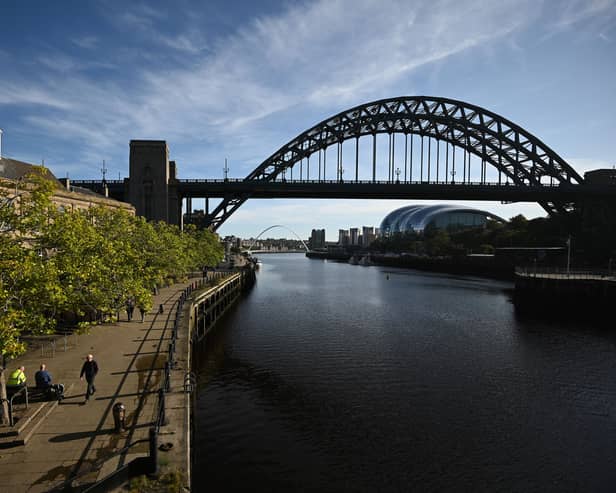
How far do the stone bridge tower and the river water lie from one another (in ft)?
118

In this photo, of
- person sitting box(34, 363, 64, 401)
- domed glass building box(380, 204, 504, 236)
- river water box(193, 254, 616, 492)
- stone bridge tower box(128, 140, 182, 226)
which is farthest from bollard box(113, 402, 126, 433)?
domed glass building box(380, 204, 504, 236)

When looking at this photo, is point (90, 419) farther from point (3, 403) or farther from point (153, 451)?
point (153, 451)

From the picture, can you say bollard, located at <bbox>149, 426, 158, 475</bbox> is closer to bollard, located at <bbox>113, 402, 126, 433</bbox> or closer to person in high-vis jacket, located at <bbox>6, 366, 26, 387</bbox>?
bollard, located at <bbox>113, 402, 126, 433</bbox>

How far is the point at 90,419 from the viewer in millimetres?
11961

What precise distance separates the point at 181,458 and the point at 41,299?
6289 mm

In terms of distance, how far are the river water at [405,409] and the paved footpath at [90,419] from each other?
10.3 ft

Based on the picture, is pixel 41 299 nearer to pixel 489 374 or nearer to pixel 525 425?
pixel 525 425

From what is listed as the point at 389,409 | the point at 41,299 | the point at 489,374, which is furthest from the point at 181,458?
the point at 489,374

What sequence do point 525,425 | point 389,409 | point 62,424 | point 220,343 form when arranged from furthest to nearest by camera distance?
point 220,343 < point 389,409 < point 525,425 < point 62,424

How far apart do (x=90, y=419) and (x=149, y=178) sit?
55.4m

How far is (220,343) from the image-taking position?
100.0ft

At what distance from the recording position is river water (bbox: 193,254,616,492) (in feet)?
44.2

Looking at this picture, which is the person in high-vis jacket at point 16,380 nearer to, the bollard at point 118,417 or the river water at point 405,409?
the bollard at point 118,417

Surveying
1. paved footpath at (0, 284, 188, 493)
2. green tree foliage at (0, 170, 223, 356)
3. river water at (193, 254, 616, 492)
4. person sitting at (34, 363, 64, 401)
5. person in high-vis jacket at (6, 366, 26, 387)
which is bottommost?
river water at (193, 254, 616, 492)
